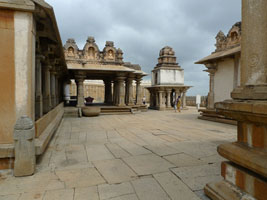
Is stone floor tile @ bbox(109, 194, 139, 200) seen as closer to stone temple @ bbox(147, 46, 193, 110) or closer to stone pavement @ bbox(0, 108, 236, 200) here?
stone pavement @ bbox(0, 108, 236, 200)

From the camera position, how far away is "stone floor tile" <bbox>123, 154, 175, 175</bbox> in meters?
2.79

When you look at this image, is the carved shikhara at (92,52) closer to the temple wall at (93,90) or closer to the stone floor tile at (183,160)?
the stone floor tile at (183,160)

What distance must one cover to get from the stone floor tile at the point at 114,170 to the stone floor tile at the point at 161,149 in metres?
0.93

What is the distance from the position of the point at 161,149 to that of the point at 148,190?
1.74m

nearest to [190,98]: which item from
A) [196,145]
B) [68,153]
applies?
[196,145]

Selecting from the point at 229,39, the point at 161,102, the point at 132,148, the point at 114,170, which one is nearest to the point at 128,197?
the point at 114,170

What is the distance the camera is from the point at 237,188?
6.09 feet

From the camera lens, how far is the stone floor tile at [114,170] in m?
2.53

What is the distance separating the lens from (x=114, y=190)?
2.21 meters

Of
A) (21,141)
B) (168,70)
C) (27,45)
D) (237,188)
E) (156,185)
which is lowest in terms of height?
(156,185)


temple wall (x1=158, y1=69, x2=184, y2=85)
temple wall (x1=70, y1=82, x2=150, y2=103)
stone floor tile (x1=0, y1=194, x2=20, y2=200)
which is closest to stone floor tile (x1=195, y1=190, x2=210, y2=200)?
stone floor tile (x1=0, y1=194, x2=20, y2=200)

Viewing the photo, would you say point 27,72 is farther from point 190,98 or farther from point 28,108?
point 190,98

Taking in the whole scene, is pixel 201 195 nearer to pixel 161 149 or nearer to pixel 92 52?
pixel 161 149

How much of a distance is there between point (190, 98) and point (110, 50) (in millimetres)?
17062
